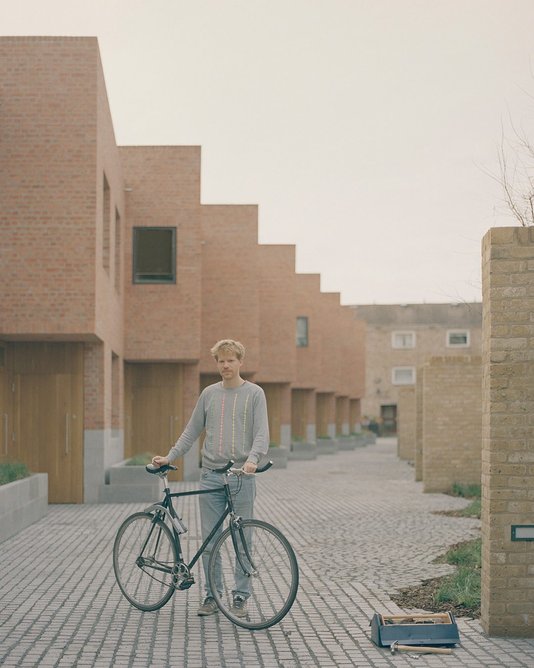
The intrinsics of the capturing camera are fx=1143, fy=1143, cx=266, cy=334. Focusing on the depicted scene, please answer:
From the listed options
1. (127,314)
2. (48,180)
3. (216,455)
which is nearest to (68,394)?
(48,180)

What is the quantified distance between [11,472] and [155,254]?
1056cm

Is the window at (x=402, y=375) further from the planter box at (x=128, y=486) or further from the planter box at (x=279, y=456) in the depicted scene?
the planter box at (x=128, y=486)

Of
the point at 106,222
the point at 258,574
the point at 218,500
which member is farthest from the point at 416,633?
the point at 106,222

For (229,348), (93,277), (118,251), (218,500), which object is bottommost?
(218,500)

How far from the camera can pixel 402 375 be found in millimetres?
80750

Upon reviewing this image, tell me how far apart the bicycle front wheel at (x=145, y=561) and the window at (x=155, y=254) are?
55.5 feet

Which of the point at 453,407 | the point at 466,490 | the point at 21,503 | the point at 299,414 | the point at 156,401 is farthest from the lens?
the point at 299,414

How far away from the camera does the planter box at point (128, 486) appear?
19672 mm

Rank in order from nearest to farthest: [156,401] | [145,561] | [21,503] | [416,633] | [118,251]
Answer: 1. [416,633]
2. [145,561]
3. [21,503]
4. [118,251]
5. [156,401]

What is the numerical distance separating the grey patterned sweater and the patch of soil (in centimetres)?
179

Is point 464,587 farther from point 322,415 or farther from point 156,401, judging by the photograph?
point 322,415

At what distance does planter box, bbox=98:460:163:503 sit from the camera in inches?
774

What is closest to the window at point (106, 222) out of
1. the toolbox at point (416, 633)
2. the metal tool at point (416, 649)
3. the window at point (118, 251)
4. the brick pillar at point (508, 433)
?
the window at point (118, 251)

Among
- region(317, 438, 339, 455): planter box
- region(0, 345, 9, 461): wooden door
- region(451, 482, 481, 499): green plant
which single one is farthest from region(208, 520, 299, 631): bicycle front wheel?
region(317, 438, 339, 455): planter box
